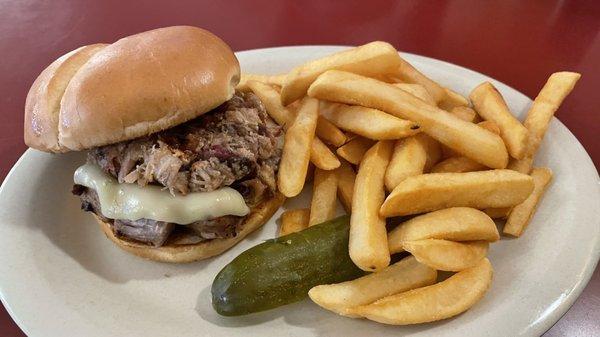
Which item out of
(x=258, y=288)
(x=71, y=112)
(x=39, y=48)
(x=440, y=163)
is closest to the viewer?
(x=258, y=288)

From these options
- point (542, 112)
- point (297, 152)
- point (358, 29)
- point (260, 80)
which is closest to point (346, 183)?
point (297, 152)

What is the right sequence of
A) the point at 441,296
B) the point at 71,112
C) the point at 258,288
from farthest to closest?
the point at 71,112, the point at 258,288, the point at 441,296

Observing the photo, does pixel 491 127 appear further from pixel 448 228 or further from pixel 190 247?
pixel 190 247

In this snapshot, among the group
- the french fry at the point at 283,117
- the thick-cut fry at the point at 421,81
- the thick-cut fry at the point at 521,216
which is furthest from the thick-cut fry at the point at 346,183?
the thick-cut fry at the point at 521,216

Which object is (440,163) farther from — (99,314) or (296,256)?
(99,314)

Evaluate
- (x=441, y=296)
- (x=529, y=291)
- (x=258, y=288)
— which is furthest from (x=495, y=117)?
(x=258, y=288)

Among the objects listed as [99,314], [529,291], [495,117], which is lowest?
[99,314]

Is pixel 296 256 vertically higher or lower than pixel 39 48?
higher
